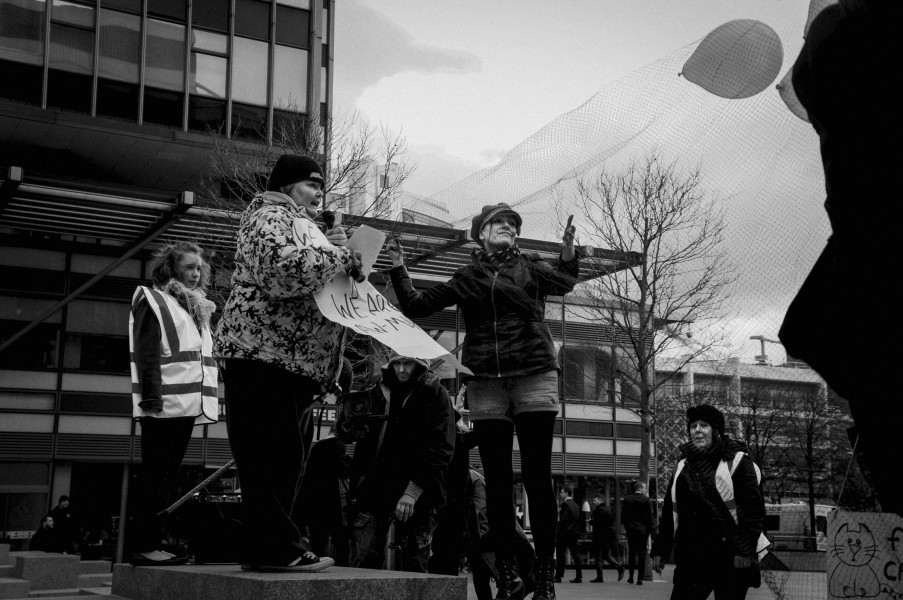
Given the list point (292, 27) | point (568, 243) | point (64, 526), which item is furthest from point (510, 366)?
point (292, 27)

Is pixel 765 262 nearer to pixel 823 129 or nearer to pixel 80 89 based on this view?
pixel 823 129

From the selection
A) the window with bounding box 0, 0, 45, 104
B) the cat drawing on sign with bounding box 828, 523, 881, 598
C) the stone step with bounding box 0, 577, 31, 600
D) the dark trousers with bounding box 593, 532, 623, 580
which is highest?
the window with bounding box 0, 0, 45, 104

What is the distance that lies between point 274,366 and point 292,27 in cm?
2620

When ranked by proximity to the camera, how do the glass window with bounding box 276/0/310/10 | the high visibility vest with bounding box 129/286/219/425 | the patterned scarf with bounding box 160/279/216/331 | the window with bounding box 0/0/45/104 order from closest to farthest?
the high visibility vest with bounding box 129/286/219/425 → the patterned scarf with bounding box 160/279/216/331 → the window with bounding box 0/0/45/104 → the glass window with bounding box 276/0/310/10

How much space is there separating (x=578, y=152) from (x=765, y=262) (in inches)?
49.9

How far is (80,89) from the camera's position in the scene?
26312mm

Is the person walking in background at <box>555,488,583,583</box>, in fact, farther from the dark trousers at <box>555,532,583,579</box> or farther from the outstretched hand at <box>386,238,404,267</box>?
the outstretched hand at <box>386,238,404,267</box>

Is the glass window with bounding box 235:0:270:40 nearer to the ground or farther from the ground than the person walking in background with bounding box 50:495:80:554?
farther from the ground

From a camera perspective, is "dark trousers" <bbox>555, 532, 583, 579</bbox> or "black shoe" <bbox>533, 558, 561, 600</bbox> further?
"dark trousers" <bbox>555, 532, 583, 579</bbox>

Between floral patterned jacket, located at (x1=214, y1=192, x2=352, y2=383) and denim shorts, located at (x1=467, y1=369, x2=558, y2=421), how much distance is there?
1059 mm

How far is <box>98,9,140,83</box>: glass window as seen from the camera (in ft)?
87.7

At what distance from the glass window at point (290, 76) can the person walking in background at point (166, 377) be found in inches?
884

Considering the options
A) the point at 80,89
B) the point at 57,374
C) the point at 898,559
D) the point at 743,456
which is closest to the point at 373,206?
the point at 80,89

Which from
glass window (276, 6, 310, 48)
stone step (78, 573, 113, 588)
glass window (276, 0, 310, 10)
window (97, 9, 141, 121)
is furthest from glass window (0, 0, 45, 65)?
stone step (78, 573, 113, 588)
